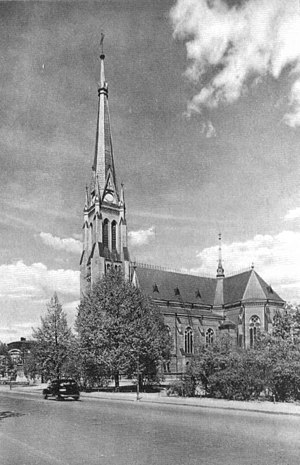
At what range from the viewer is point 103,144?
227 feet

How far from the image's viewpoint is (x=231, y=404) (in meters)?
Result: 23.2

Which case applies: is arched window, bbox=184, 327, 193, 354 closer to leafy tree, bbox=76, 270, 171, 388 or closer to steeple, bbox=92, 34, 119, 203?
steeple, bbox=92, 34, 119, 203

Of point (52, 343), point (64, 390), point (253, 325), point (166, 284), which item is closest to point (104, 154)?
point (166, 284)

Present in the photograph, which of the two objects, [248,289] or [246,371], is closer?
[246,371]

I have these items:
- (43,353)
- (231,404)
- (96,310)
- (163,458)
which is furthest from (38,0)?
(43,353)

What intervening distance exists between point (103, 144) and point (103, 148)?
626mm

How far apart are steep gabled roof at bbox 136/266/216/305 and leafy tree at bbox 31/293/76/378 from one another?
22.5m

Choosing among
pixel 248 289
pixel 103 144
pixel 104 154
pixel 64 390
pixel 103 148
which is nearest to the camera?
pixel 64 390

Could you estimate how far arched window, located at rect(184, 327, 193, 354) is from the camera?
66.5 metres

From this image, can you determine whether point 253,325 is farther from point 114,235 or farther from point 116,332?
point 116,332

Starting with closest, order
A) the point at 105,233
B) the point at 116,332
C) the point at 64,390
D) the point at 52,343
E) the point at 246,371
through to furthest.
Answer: the point at 246,371
the point at 64,390
the point at 116,332
the point at 52,343
the point at 105,233

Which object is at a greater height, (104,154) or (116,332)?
(104,154)

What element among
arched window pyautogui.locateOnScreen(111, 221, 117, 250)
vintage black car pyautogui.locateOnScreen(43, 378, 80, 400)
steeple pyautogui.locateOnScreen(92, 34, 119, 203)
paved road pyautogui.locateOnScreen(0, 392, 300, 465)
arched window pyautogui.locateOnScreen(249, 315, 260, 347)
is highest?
steeple pyautogui.locateOnScreen(92, 34, 119, 203)

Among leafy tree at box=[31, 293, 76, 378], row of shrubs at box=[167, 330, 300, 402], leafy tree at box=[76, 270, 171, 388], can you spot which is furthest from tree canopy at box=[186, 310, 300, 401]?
leafy tree at box=[31, 293, 76, 378]
